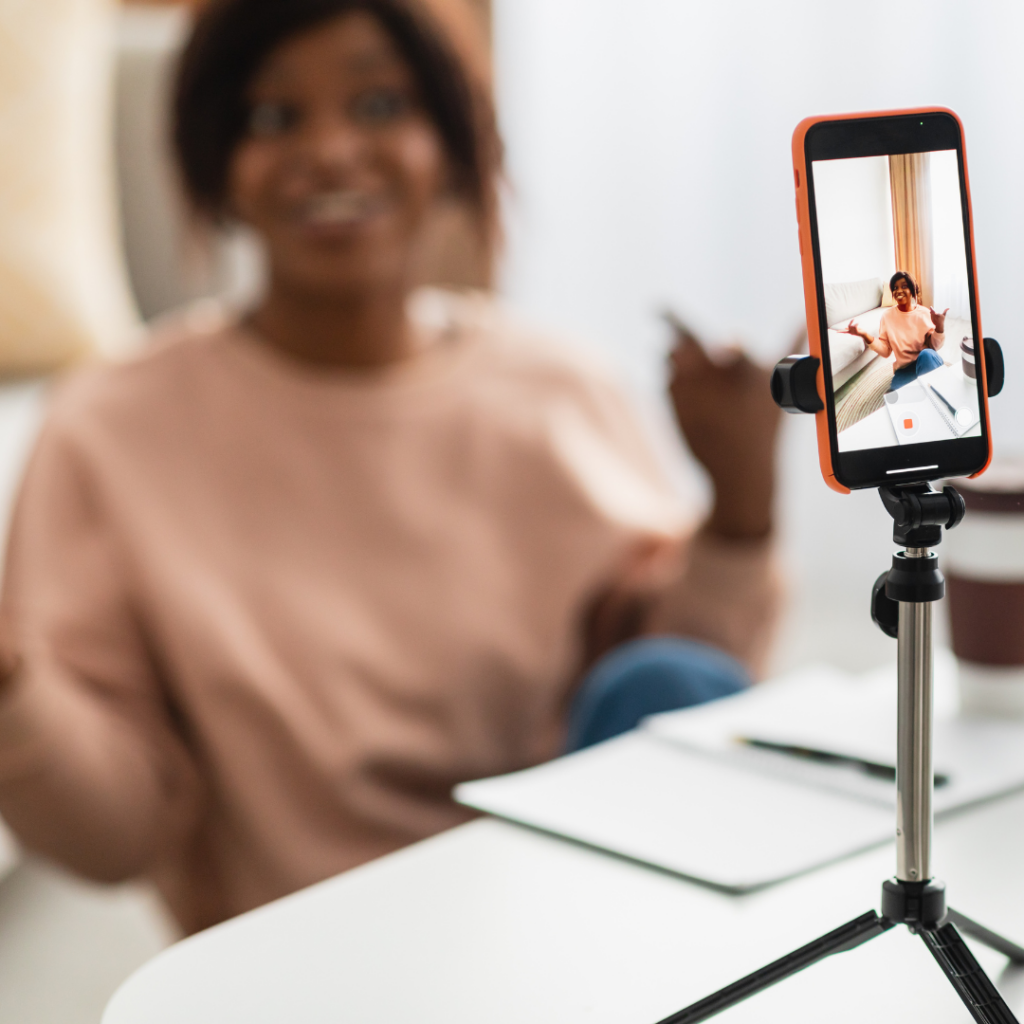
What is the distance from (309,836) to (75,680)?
21 cm

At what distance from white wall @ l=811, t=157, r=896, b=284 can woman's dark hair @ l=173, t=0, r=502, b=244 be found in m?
0.75

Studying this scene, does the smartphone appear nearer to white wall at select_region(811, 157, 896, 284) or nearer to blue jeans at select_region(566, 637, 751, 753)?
white wall at select_region(811, 157, 896, 284)

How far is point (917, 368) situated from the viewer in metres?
0.44

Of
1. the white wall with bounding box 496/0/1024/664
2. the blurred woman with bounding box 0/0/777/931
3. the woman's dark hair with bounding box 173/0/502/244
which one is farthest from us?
the white wall with bounding box 496/0/1024/664

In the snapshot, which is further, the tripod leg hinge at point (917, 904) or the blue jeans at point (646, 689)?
the blue jeans at point (646, 689)

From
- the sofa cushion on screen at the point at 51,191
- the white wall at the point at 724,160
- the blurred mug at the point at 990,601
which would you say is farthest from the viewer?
the white wall at the point at 724,160

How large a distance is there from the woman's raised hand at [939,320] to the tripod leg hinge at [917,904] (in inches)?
7.6

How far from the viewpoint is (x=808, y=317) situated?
420 millimetres

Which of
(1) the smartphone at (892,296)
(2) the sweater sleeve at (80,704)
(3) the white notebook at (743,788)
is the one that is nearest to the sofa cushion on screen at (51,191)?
(2) the sweater sleeve at (80,704)

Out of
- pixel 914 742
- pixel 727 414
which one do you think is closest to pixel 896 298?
pixel 914 742

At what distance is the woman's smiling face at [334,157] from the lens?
108cm

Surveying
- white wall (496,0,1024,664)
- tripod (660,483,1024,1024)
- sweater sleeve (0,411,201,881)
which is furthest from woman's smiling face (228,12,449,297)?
white wall (496,0,1024,664)

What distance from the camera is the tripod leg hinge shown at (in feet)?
1.46

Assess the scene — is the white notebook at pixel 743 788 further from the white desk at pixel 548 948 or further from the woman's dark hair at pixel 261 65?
the woman's dark hair at pixel 261 65
